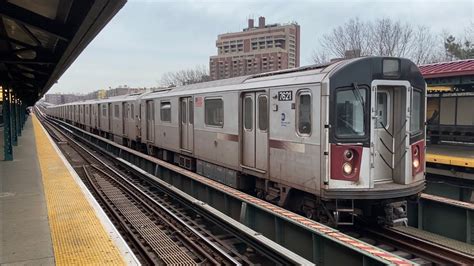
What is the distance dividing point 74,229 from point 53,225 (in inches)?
21.2

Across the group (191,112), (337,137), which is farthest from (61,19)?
(191,112)

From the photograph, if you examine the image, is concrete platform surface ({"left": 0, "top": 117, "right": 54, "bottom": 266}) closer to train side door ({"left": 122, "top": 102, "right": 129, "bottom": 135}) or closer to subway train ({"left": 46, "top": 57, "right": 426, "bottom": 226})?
subway train ({"left": 46, "top": 57, "right": 426, "bottom": 226})

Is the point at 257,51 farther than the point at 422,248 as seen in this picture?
Yes

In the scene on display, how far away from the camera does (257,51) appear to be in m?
70.1

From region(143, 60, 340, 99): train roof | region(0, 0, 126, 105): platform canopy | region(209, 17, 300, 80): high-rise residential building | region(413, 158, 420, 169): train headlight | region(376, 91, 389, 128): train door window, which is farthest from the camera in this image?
region(209, 17, 300, 80): high-rise residential building

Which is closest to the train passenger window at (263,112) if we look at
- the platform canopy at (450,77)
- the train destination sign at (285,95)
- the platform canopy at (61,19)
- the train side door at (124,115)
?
the train destination sign at (285,95)

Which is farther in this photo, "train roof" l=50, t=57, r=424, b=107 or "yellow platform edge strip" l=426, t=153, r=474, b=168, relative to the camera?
"yellow platform edge strip" l=426, t=153, r=474, b=168

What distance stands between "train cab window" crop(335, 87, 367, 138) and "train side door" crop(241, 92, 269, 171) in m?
1.91

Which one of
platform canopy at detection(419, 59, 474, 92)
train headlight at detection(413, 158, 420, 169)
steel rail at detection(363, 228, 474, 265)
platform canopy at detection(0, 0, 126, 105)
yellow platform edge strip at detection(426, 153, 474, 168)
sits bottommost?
steel rail at detection(363, 228, 474, 265)

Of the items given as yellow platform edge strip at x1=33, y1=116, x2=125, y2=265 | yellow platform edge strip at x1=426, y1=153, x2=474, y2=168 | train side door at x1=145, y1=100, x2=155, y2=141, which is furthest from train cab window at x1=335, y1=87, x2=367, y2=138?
train side door at x1=145, y1=100, x2=155, y2=141

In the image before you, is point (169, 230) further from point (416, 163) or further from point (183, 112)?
point (183, 112)

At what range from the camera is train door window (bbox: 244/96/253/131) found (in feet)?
29.5

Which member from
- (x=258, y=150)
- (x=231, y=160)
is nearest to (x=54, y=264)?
(x=258, y=150)

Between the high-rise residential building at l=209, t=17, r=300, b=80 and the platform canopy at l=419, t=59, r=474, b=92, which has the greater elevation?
the high-rise residential building at l=209, t=17, r=300, b=80
